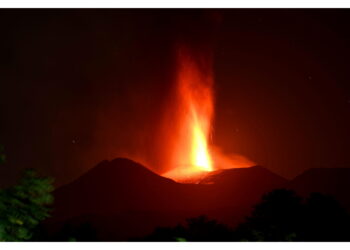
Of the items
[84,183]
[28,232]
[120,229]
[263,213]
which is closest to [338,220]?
[263,213]

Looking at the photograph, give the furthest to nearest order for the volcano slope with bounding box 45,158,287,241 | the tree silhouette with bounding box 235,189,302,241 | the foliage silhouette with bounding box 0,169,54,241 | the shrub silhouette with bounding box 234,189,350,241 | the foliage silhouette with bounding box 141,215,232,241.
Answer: the volcano slope with bounding box 45,158,287,241, the tree silhouette with bounding box 235,189,302,241, the shrub silhouette with bounding box 234,189,350,241, the foliage silhouette with bounding box 141,215,232,241, the foliage silhouette with bounding box 0,169,54,241

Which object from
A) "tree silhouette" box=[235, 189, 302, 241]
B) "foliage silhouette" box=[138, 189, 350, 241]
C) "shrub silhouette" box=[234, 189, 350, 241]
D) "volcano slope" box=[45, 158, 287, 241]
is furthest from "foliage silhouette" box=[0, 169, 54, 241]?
"volcano slope" box=[45, 158, 287, 241]

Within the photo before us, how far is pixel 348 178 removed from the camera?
5753 centimetres

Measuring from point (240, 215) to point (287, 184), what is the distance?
40.2ft

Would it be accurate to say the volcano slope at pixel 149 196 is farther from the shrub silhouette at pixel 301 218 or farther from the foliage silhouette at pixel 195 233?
the shrub silhouette at pixel 301 218

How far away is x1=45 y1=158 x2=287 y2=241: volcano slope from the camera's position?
4597cm

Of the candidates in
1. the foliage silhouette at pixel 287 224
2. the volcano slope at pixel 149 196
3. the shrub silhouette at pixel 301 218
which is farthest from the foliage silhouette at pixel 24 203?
the volcano slope at pixel 149 196

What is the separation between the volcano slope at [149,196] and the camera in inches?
1810

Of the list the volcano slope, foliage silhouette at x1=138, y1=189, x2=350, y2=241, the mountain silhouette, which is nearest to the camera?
foliage silhouette at x1=138, y1=189, x2=350, y2=241

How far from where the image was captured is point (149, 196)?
54781mm

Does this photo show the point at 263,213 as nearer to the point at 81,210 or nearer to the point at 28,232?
the point at 28,232

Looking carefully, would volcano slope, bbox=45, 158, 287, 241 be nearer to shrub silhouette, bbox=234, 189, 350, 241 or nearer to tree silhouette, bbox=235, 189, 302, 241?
tree silhouette, bbox=235, 189, 302, 241

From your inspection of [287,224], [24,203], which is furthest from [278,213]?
[24,203]

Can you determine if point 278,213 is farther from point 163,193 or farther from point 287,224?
point 163,193
